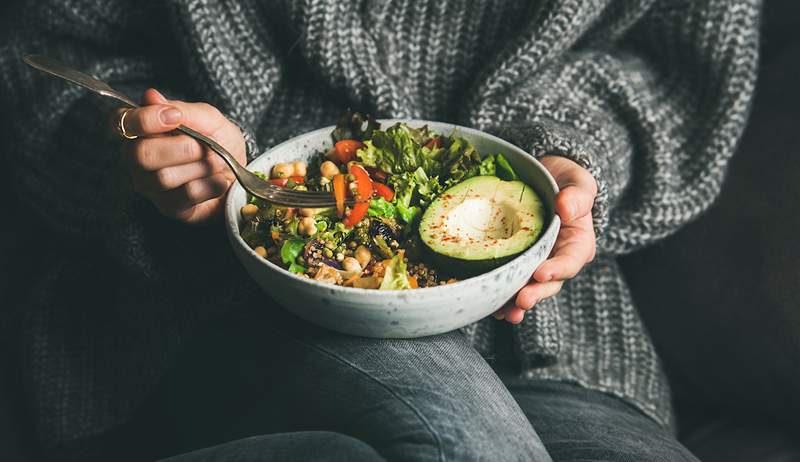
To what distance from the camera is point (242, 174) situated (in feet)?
2.67

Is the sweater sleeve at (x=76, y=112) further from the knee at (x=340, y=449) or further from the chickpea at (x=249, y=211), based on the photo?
the knee at (x=340, y=449)

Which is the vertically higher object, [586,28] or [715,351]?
[586,28]

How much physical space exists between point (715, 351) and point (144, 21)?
1.02m

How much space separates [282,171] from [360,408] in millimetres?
305

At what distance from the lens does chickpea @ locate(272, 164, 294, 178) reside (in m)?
0.88

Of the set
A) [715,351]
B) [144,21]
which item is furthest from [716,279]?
[144,21]

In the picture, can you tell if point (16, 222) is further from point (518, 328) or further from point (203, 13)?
point (518, 328)

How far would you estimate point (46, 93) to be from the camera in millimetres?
1038

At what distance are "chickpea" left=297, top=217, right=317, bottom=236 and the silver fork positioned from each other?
0.02 meters

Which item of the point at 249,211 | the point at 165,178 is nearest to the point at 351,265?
the point at 249,211

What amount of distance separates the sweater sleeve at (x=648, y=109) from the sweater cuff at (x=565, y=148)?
0.04 meters

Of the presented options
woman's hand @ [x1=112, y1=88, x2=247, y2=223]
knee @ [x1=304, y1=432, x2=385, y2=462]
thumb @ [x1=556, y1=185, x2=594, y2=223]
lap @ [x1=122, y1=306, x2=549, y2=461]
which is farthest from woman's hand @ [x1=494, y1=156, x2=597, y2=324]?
→ woman's hand @ [x1=112, y1=88, x2=247, y2=223]

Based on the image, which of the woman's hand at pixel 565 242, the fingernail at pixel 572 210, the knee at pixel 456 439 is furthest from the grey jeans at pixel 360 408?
the fingernail at pixel 572 210

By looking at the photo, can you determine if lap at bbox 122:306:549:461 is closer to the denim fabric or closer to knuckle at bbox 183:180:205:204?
the denim fabric
